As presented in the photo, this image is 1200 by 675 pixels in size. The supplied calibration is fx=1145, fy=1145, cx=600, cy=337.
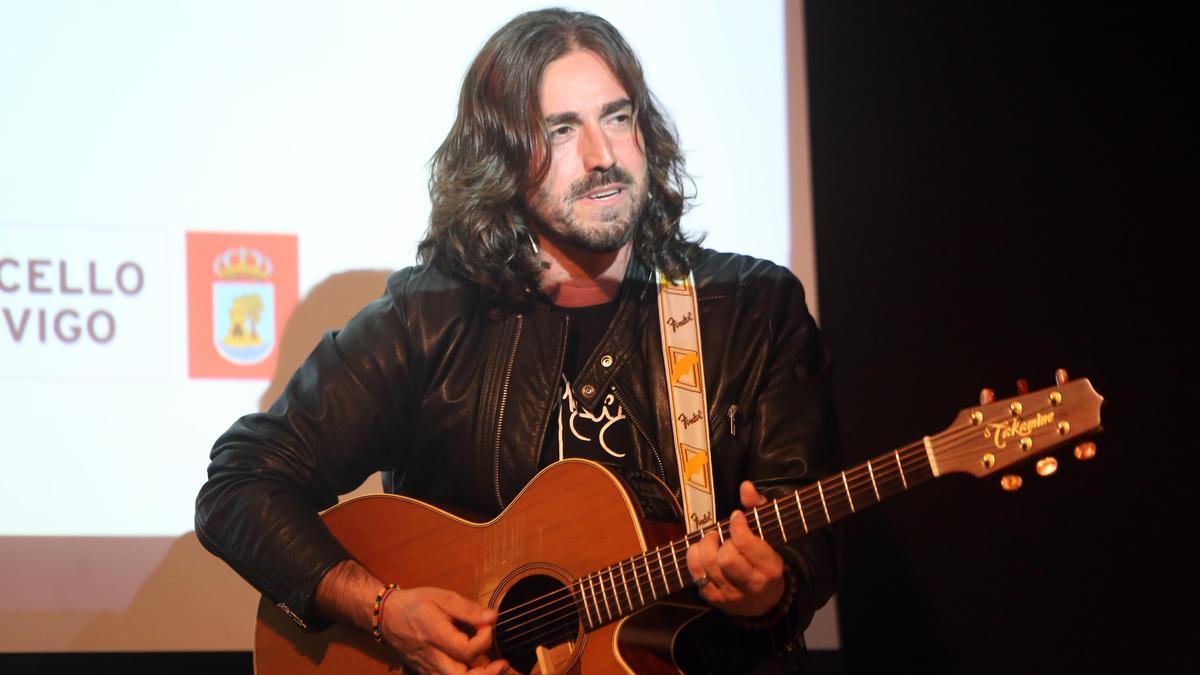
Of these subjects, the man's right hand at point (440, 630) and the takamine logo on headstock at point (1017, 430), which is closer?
the takamine logo on headstock at point (1017, 430)

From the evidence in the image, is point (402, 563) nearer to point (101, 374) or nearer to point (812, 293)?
point (101, 374)

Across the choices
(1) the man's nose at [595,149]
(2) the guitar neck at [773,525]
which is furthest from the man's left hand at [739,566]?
(1) the man's nose at [595,149]

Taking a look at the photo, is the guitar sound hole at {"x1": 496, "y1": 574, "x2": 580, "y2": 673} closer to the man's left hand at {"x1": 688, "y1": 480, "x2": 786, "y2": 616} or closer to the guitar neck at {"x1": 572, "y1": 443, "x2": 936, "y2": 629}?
the guitar neck at {"x1": 572, "y1": 443, "x2": 936, "y2": 629}

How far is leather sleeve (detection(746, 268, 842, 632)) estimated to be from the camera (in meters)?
2.18

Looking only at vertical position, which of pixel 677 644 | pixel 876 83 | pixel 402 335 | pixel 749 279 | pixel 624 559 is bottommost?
pixel 677 644

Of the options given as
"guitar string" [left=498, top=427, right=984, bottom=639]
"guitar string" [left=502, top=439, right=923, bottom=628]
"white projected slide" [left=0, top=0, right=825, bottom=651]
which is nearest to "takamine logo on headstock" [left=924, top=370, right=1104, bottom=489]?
"guitar string" [left=498, top=427, right=984, bottom=639]

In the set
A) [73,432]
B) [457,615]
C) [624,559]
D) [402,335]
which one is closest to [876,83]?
[402,335]

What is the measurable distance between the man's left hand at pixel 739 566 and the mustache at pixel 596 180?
855 mm

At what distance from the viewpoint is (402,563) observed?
2312mm

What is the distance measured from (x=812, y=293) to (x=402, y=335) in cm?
113

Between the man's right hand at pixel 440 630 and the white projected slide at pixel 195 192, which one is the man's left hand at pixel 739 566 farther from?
the white projected slide at pixel 195 192

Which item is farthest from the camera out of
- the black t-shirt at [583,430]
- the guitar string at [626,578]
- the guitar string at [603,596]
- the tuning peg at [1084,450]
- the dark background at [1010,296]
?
the dark background at [1010,296]

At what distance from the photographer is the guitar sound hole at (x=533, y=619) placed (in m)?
2.15

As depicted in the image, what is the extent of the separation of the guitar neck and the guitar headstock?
0.16ft
